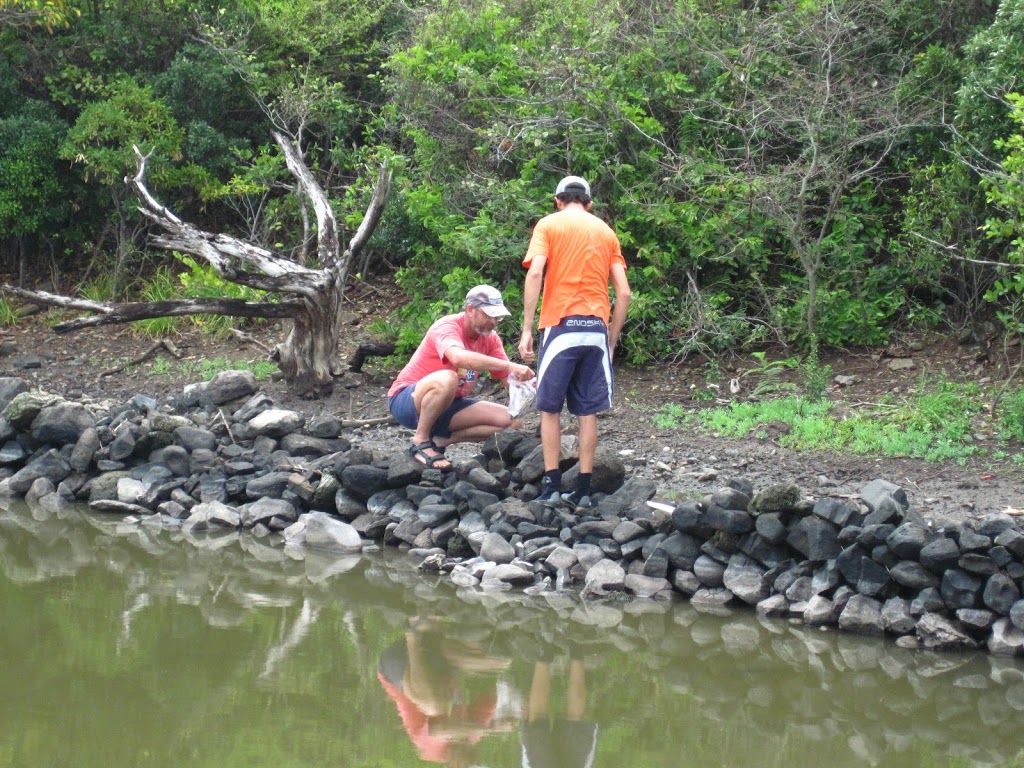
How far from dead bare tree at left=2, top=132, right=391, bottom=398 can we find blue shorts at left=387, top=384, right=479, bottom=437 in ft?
8.80

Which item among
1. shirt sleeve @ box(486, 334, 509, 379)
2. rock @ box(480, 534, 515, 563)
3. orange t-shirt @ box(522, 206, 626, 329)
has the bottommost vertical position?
rock @ box(480, 534, 515, 563)

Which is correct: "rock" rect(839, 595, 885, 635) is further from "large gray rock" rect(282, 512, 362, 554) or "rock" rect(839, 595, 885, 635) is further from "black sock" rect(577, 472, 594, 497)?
"large gray rock" rect(282, 512, 362, 554)

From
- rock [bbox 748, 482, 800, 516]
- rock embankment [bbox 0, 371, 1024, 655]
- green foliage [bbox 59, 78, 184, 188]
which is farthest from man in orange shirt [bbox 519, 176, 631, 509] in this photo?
green foliage [bbox 59, 78, 184, 188]

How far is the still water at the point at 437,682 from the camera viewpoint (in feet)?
15.7

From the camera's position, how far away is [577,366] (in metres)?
7.34

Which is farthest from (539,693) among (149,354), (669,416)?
(149,354)

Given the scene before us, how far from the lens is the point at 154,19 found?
→ 1441 centimetres

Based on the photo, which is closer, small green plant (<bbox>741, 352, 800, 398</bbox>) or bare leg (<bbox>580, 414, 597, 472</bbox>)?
bare leg (<bbox>580, 414, 597, 472</bbox>)

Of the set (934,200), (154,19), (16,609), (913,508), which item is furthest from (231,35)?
(913,508)

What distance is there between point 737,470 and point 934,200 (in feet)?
10.9

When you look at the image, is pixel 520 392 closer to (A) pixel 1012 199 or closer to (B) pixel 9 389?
(A) pixel 1012 199

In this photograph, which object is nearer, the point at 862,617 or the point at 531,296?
the point at 862,617

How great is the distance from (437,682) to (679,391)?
17.0ft

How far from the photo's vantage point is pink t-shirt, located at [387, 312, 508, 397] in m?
7.90
